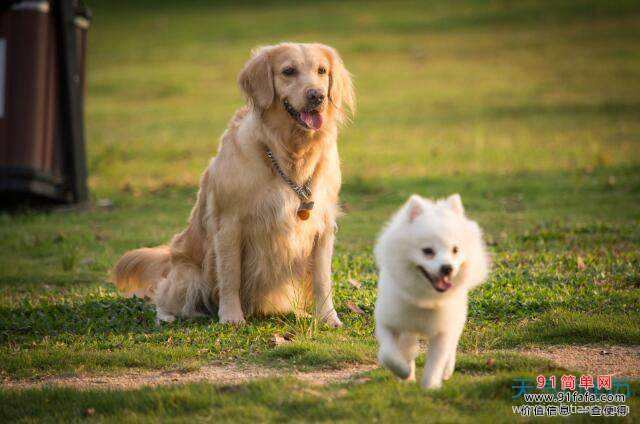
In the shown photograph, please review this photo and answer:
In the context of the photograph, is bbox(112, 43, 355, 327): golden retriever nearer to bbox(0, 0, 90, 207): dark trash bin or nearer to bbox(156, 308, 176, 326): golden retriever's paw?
bbox(156, 308, 176, 326): golden retriever's paw

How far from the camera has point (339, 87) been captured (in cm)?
682

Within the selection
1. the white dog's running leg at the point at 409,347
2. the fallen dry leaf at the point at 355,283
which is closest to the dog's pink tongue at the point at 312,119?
the fallen dry leaf at the point at 355,283

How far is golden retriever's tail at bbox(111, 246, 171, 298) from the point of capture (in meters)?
7.57

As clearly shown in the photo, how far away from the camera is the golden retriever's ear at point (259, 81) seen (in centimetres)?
661

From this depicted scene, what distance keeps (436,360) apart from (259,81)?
287 cm

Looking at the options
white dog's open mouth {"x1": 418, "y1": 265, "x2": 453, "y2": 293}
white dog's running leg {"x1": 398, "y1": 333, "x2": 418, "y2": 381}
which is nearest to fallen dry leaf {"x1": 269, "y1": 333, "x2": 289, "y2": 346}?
white dog's running leg {"x1": 398, "y1": 333, "x2": 418, "y2": 381}

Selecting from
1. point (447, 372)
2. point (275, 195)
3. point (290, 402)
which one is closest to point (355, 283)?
point (275, 195)

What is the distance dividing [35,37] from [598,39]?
104 feet

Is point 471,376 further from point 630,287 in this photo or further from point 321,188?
point 630,287

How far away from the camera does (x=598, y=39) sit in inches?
1506

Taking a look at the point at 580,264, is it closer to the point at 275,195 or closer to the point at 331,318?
the point at 331,318

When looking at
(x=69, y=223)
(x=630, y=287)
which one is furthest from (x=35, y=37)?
(x=630, y=287)

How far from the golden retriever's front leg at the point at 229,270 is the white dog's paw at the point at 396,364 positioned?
2134mm

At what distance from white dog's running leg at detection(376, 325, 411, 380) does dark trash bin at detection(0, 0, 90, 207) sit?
320 inches
